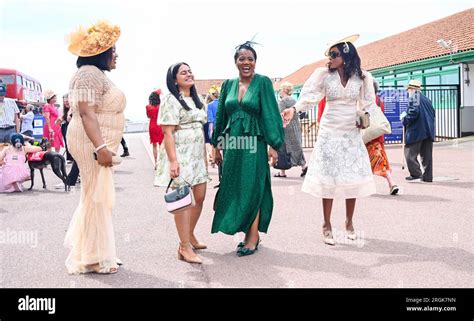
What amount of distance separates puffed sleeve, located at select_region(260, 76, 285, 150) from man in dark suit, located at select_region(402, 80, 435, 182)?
5692 millimetres

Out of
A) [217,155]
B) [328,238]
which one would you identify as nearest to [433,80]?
[328,238]

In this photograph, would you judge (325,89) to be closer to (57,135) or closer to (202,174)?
(202,174)

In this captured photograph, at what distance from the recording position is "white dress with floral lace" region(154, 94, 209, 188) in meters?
5.05

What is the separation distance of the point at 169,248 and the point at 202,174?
901 mm

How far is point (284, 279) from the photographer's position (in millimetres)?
4453

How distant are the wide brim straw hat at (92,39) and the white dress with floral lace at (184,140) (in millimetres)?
780

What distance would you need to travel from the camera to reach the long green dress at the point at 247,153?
5.23 metres

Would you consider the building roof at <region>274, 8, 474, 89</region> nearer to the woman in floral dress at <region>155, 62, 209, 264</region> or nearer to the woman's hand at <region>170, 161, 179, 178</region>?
the woman in floral dress at <region>155, 62, 209, 264</region>

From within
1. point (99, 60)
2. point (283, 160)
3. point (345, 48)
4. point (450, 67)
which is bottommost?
point (283, 160)

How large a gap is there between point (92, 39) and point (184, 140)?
122 centimetres

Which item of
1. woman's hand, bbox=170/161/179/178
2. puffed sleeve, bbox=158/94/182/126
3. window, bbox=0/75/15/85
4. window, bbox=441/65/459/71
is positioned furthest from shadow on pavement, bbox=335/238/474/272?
window, bbox=0/75/15/85

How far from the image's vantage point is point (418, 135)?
1023 cm

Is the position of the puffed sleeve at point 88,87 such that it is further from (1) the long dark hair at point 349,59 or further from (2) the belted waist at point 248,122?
(1) the long dark hair at point 349,59

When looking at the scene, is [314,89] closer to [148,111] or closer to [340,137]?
[340,137]
